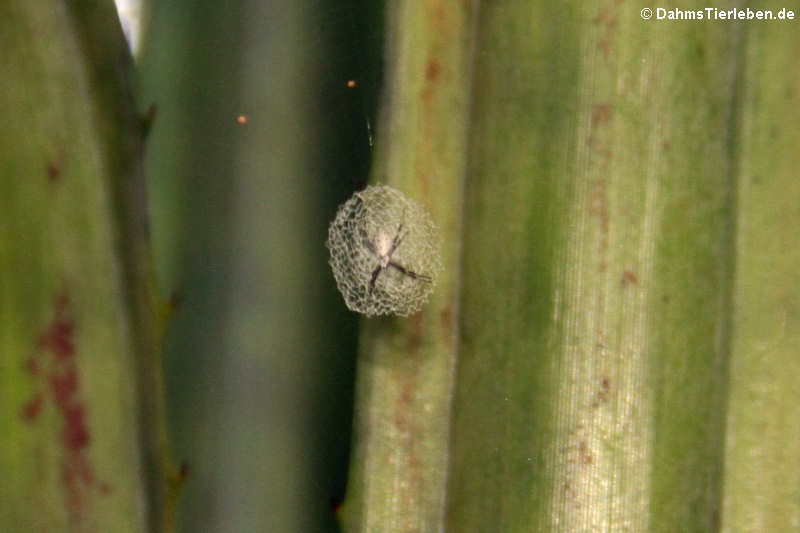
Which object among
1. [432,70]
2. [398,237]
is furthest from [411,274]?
[432,70]

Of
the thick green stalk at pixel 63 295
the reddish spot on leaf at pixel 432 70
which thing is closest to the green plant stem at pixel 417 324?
the reddish spot on leaf at pixel 432 70

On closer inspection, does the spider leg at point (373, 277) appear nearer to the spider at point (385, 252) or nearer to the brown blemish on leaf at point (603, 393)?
the spider at point (385, 252)

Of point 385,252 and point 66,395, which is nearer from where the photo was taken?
point 66,395

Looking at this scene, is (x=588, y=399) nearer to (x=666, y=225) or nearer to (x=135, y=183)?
(x=666, y=225)

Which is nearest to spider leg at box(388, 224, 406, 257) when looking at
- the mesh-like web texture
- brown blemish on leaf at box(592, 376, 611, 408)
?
the mesh-like web texture

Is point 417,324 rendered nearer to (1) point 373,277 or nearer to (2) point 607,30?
(1) point 373,277
